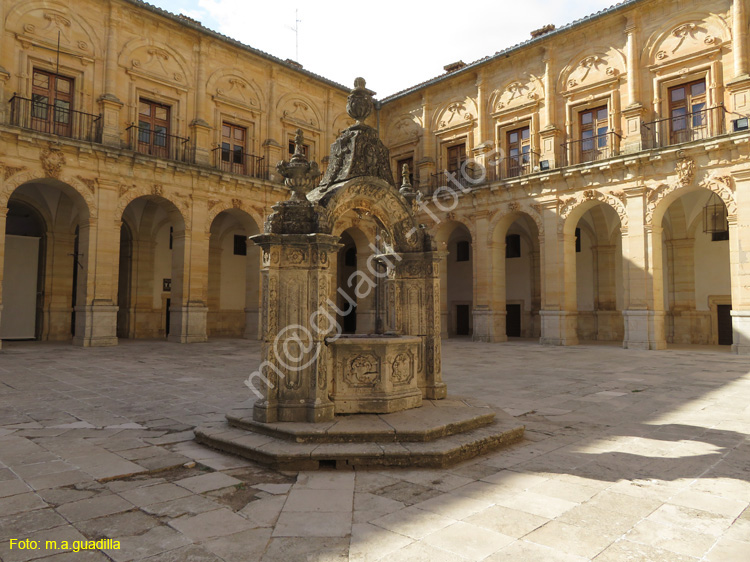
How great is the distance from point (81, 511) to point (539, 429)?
14.9 ft

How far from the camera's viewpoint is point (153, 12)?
18.1 m

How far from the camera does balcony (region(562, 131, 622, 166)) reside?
18000 mm

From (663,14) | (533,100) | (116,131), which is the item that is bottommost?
(116,131)

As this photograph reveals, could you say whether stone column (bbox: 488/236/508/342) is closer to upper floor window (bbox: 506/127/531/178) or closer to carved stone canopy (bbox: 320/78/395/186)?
upper floor window (bbox: 506/127/531/178)

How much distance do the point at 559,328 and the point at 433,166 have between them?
9.58 m

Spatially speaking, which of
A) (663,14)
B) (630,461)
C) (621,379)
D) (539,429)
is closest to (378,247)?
(539,429)

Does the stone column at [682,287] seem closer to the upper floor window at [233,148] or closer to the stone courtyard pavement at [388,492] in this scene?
the stone courtyard pavement at [388,492]

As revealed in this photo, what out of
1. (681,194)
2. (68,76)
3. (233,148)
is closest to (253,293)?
(233,148)

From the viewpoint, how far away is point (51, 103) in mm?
16156

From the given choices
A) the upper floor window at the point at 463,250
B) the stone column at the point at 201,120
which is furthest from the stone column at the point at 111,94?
the upper floor window at the point at 463,250

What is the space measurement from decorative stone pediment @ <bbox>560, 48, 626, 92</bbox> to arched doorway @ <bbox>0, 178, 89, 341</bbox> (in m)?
18.9

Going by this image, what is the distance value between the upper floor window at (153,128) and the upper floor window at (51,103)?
227 cm

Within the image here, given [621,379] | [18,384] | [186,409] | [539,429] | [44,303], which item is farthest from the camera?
[44,303]

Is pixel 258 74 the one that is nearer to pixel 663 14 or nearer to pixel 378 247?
pixel 663 14
